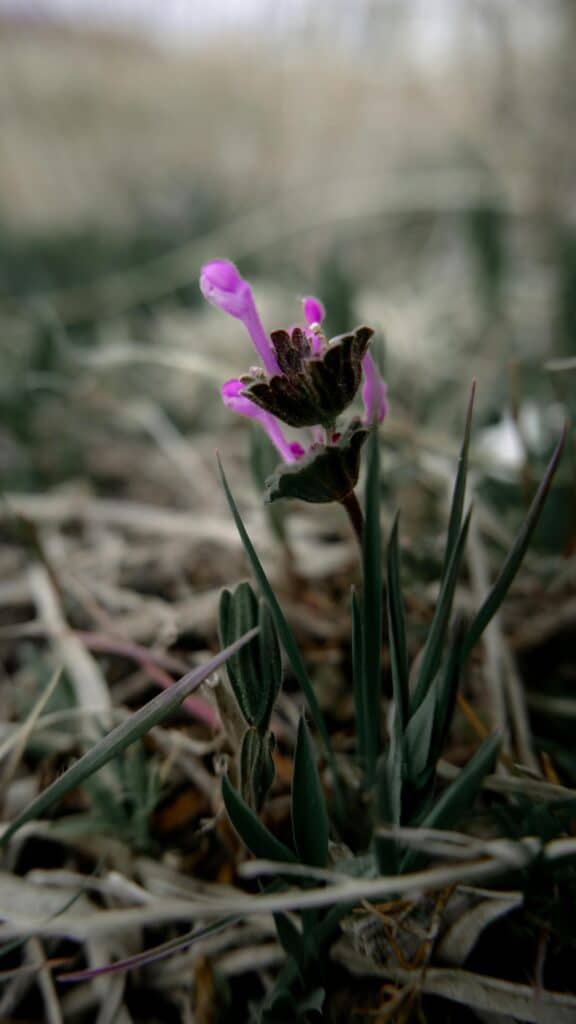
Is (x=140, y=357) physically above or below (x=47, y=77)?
below

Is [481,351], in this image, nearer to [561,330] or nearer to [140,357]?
[561,330]

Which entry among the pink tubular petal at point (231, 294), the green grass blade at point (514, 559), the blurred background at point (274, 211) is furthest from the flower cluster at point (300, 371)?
the blurred background at point (274, 211)

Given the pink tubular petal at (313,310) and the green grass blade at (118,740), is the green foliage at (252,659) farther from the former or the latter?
the pink tubular petal at (313,310)

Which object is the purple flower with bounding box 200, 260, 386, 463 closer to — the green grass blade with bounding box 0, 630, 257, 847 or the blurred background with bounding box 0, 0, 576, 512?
the green grass blade with bounding box 0, 630, 257, 847

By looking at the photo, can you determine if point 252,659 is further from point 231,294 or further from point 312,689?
point 231,294

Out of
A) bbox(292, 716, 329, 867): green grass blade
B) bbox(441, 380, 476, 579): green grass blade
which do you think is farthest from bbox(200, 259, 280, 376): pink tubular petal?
bbox(292, 716, 329, 867): green grass blade

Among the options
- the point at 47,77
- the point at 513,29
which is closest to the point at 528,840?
the point at 513,29
